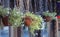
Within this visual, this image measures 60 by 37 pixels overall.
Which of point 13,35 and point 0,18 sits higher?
point 0,18

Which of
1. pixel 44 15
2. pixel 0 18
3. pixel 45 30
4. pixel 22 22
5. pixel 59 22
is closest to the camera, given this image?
pixel 0 18

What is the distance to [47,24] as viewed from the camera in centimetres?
520

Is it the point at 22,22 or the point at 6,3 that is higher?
the point at 6,3

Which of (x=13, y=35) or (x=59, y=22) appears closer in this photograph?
(x=13, y=35)

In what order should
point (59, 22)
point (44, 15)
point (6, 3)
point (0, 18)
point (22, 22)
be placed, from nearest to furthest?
point (0, 18) → point (22, 22) → point (6, 3) → point (44, 15) → point (59, 22)

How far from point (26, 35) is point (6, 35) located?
1.82 feet

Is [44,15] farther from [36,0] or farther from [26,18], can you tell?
[26,18]

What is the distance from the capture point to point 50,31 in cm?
538

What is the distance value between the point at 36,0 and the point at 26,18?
1.08 meters

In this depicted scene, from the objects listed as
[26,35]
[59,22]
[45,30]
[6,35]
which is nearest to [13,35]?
[6,35]

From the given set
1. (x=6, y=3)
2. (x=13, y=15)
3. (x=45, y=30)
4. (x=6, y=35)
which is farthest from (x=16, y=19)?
(x=45, y=30)

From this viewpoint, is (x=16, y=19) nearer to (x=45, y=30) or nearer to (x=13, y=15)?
(x=13, y=15)

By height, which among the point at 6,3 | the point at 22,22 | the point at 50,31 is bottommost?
the point at 50,31

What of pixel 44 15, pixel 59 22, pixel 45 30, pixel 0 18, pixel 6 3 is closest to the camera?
pixel 0 18
